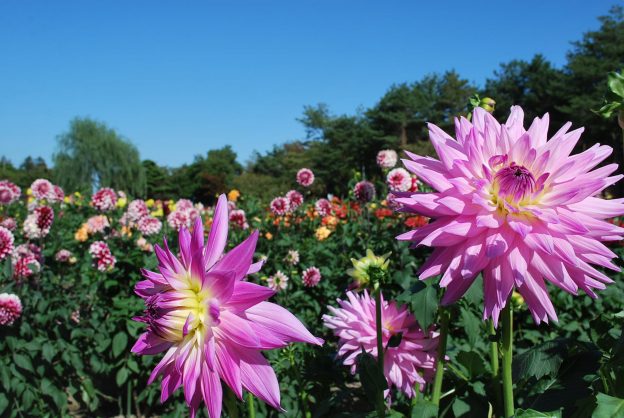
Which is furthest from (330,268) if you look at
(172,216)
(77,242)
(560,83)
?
(560,83)

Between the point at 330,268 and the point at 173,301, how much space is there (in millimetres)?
2916

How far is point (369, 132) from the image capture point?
135 feet

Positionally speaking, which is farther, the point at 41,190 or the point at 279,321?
the point at 41,190

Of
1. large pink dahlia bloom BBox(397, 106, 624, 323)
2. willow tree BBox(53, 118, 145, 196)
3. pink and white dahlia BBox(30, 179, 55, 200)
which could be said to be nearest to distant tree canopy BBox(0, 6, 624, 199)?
willow tree BBox(53, 118, 145, 196)

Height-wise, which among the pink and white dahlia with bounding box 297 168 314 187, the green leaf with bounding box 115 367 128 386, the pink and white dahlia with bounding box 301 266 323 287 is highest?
the pink and white dahlia with bounding box 297 168 314 187

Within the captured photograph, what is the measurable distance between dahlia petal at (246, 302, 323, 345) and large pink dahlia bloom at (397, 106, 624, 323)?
23 centimetres

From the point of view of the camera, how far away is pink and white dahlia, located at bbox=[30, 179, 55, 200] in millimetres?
4922

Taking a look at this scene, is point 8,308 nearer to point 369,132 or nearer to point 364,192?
point 364,192

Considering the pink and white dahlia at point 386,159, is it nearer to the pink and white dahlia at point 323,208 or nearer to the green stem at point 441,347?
the pink and white dahlia at point 323,208

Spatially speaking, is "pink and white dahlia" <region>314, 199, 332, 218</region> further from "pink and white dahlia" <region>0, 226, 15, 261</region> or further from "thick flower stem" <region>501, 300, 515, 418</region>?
"thick flower stem" <region>501, 300, 515, 418</region>

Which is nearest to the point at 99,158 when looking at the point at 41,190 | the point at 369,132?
the point at 369,132

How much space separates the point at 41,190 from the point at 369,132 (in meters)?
37.4

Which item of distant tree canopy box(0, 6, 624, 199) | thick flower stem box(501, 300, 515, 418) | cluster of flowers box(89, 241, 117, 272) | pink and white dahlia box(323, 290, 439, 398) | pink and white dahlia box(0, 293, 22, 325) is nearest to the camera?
thick flower stem box(501, 300, 515, 418)

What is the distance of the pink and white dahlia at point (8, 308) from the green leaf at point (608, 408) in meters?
2.52
